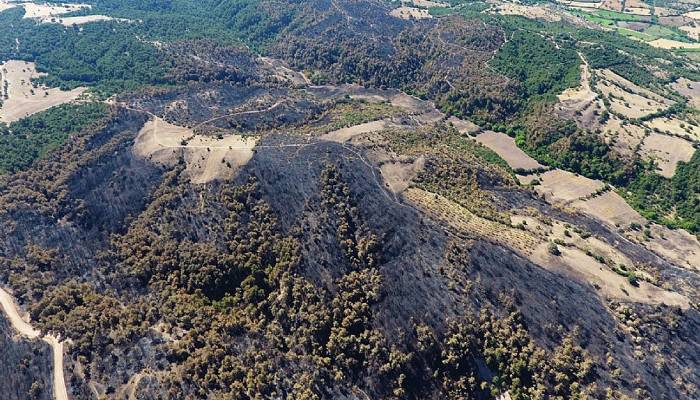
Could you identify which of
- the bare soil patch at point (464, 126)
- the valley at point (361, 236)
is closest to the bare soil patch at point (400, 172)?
the valley at point (361, 236)

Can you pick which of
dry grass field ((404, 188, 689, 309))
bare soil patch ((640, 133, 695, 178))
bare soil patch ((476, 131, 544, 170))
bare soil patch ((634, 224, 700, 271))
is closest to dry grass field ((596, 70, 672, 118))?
bare soil patch ((640, 133, 695, 178))

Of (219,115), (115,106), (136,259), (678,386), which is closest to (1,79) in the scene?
(115,106)

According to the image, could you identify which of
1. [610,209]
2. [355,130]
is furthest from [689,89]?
[355,130]

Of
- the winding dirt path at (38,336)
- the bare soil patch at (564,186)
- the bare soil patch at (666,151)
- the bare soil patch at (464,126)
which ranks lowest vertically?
the winding dirt path at (38,336)

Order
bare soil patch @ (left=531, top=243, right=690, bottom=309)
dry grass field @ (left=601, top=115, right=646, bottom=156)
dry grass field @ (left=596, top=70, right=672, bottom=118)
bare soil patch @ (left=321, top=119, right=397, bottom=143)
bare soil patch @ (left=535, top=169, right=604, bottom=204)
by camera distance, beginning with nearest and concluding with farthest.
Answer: bare soil patch @ (left=531, top=243, right=690, bottom=309) → bare soil patch @ (left=321, top=119, right=397, bottom=143) → bare soil patch @ (left=535, top=169, right=604, bottom=204) → dry grass field @ (left=601, top=115, right=646, bottom=156) → dry grass field @ (left=596, top=70, right=672, bottom=118)

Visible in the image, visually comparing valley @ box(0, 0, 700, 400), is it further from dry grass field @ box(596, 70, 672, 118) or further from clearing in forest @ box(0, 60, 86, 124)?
clearing in forest @ box(0, 60, 86, 124)

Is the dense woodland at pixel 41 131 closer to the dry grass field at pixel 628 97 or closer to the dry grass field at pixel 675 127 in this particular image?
the dry grass field at pixel 628 97
